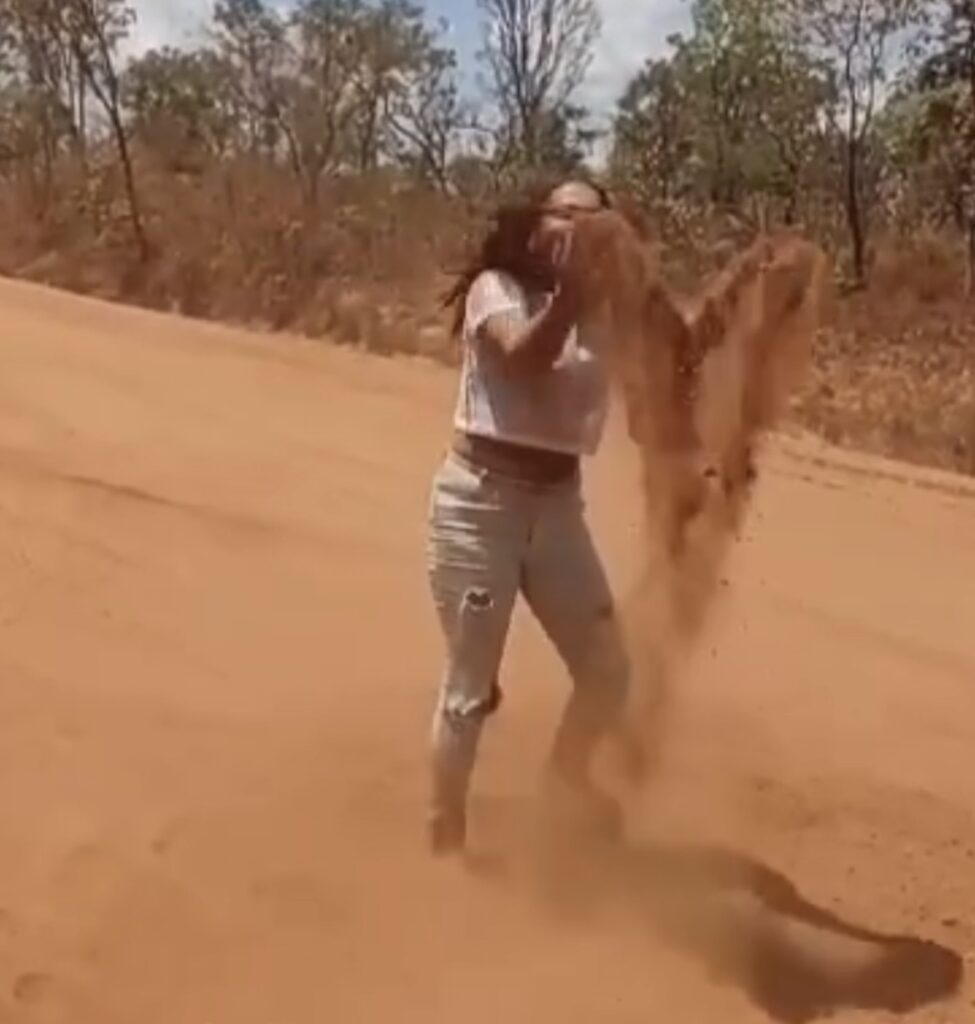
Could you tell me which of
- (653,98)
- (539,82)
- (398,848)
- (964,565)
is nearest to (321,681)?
(398,848)

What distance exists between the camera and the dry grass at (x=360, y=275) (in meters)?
14.0

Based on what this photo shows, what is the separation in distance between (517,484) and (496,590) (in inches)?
9.0

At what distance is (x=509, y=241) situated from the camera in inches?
173

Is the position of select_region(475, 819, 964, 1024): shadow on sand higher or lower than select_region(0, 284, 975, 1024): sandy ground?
higher

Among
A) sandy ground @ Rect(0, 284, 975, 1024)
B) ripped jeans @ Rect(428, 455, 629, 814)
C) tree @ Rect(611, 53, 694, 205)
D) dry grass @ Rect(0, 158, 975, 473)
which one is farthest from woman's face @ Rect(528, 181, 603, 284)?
tree @ Rect(611, 53, 694, 205)

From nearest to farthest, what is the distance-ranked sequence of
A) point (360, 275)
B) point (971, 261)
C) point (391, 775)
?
point (391, 775), point (360, 275), point (971, 261)

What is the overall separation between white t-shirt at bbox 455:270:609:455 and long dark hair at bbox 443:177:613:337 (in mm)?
37

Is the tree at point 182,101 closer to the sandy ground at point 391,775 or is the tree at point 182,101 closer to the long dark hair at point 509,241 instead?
the sandy ground at point 391,775

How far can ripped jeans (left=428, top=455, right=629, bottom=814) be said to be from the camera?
439cm

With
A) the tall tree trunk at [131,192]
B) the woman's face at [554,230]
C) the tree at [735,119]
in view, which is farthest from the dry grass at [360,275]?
the woman's face at [554,230]

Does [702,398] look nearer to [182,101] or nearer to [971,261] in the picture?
[971,261]

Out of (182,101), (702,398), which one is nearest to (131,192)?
(182,101)

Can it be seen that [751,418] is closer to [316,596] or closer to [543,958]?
[543,958]

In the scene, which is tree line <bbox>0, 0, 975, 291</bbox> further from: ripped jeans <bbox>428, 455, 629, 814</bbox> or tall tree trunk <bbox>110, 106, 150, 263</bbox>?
ripped jeans <bbox>428, 455, 629, 814</bbox>
